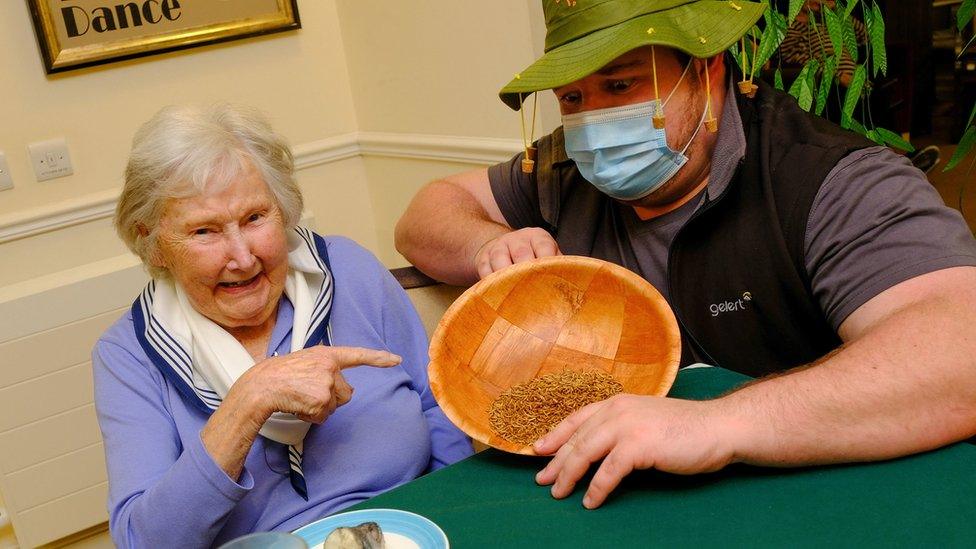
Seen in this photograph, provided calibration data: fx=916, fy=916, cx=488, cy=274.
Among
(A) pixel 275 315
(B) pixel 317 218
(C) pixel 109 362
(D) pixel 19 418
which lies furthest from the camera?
(B) pixel 317 218

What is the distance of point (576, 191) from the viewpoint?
1978mm

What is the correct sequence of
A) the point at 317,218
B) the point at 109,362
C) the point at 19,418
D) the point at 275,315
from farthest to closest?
the point at 317,218 → the point at 19,418 → the point at 275,315 → the point at 109,362

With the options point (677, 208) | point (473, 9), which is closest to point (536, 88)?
point (677, 208)

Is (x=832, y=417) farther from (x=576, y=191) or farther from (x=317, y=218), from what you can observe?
(x=317, y=218)

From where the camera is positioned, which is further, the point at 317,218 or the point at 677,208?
the point at 317,218

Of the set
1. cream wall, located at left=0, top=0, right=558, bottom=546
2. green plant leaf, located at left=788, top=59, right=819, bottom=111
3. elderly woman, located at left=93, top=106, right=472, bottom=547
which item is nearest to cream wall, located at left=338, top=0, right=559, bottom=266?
cream wall, located at left=0, top=0, right=558, bottom=546

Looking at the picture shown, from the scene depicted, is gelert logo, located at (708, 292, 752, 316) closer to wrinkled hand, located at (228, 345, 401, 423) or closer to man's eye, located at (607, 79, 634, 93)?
man's eye, located at (607, 79, 634, 93)

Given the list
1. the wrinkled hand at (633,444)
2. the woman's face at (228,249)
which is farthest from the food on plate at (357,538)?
the woman's face at (228,249)

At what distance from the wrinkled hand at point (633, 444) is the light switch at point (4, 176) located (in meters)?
2.35

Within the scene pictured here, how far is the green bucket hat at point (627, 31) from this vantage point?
1.56m

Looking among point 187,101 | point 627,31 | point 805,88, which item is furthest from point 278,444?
point 187,101

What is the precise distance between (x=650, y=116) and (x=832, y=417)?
2.27ft

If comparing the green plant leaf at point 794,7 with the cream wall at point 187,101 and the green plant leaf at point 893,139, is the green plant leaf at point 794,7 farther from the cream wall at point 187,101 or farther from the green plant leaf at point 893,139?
the cream wall at point 187,101

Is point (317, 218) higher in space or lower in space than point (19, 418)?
higher
